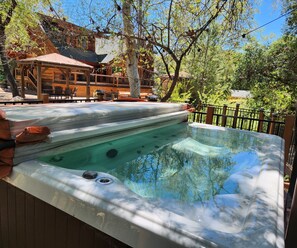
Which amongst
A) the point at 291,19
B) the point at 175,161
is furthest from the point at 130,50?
the point at 291,19

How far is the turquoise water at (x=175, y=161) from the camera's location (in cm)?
226

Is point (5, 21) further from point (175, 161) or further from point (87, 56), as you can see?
point (87, 56)

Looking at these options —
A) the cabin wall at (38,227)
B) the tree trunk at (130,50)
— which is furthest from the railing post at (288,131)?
the cabin wall at (38,227)

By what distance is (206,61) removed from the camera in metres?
12.8

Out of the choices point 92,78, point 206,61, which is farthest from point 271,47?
point 92,78

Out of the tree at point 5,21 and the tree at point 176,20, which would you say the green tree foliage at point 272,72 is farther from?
the tree at point 5,21

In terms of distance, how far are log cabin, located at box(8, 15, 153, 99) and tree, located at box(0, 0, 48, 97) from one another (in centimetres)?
45

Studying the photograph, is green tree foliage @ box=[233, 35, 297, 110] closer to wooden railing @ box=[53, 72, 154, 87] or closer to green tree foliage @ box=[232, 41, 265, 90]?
green tree foliage @ box=[232, 41, 265, 90]

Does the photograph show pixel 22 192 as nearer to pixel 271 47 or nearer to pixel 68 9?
pixel 68 9

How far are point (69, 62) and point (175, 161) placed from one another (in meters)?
9.40

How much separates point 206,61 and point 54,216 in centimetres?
1250

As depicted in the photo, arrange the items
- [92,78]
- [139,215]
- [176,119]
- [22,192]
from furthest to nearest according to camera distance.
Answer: [92,78], [176,119], [22,192], [139,215]

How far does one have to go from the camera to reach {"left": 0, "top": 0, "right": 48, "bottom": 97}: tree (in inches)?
304

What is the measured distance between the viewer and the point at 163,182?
8.00ft
